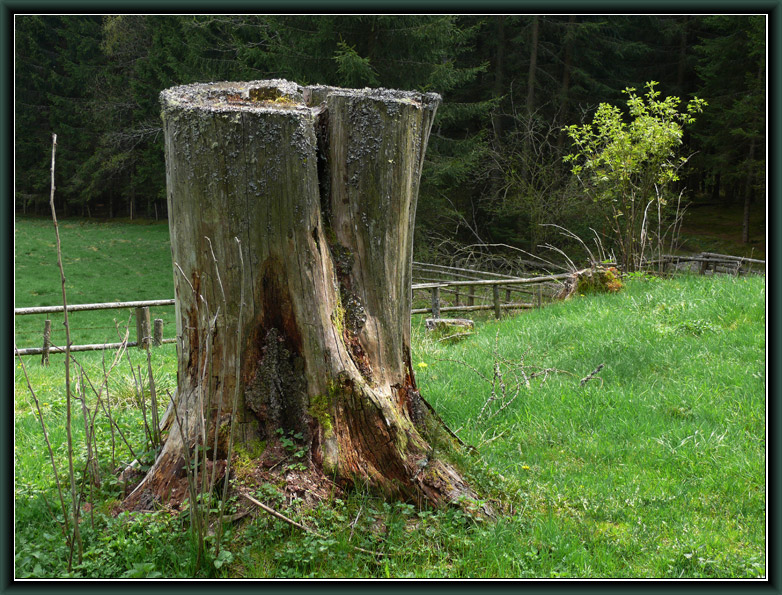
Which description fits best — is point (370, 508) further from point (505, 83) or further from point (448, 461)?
point (505, 83)

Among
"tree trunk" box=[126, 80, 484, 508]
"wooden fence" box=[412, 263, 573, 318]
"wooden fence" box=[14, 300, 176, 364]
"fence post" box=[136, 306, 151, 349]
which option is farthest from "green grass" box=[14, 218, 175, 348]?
"tree trunk" box=[126, 80, 484, 508]

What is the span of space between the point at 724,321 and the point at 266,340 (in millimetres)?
5835

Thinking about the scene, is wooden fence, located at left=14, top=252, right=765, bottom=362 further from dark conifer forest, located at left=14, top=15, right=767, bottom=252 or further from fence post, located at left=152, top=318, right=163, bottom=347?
dark conifer forest, located at left=14, top=15, right=767, bottom=252

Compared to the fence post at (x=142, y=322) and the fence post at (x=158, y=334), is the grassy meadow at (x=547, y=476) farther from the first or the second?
the fence post at (x=158, y=334)

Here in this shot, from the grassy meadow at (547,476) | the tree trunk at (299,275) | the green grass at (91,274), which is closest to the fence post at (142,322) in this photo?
the grassy meadow at (547,476)

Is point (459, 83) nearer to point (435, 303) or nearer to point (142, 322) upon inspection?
point (435, 303)

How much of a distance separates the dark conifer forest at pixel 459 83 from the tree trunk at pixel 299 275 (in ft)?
42.0

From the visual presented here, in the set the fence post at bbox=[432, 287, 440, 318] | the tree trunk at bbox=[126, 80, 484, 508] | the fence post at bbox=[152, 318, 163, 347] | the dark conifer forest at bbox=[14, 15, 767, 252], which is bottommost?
the fence post at bbox=[152, 318, 163, 347]

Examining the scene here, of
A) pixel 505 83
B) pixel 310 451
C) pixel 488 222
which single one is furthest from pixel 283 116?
pixel 505 83

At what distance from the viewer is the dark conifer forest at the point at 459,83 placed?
1711 centimetres

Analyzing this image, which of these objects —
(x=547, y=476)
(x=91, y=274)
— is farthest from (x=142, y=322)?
(x=91, y=274)

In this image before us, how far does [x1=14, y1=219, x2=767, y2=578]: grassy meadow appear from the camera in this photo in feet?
9.43

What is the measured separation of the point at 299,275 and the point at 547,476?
2.03 m

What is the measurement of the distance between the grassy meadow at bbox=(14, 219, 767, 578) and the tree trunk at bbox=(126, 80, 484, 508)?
282 millimetres
